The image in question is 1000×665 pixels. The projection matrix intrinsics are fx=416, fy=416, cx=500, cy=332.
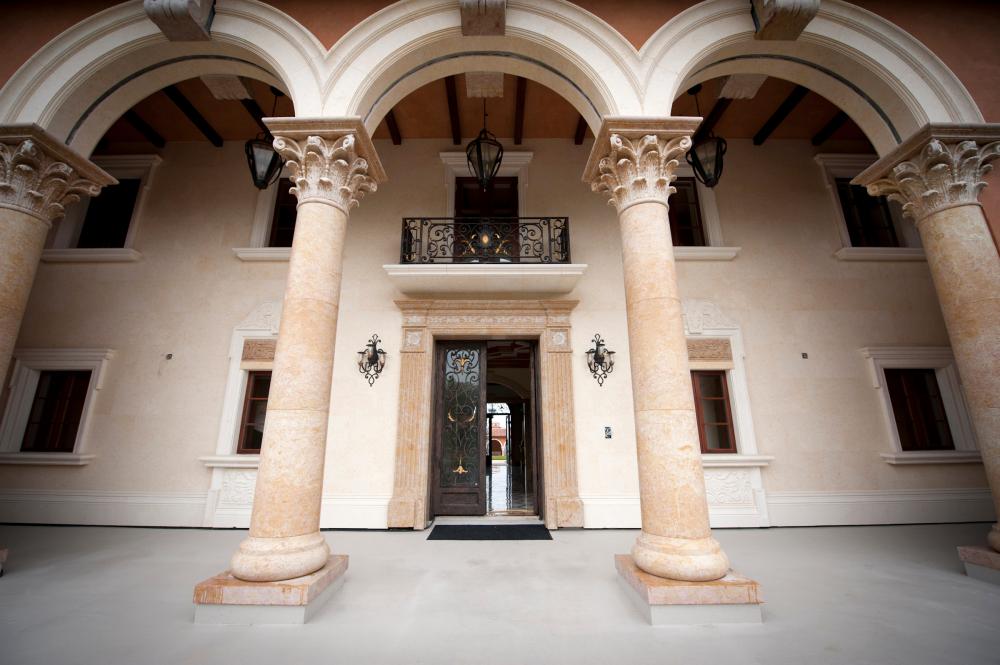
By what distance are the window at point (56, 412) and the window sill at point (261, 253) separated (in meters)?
2.96

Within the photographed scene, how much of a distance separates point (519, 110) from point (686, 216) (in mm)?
3500

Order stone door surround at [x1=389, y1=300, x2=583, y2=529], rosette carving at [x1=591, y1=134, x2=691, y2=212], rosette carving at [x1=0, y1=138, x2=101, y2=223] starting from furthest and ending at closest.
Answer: stone door surround at [x1=389, y1=300, x2=583, y2=529] → rosette carving at [x1=0, y1=138, x2=101, y2=223] → rosette carving at [x1=591, y1=134, x2=691, y2=212]

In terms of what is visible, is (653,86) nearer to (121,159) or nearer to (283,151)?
(283,151)

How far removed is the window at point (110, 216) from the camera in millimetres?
7277

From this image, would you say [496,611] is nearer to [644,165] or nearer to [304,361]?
[304,361]

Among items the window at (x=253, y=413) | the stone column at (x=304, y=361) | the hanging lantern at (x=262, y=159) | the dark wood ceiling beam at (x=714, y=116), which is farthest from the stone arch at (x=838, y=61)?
the window at (x=253, y=413)

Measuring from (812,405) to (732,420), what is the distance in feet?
4.02

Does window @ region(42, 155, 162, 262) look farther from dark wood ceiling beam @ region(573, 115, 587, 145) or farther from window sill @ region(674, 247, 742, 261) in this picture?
window sill @ region(674, 247, 742, 261)

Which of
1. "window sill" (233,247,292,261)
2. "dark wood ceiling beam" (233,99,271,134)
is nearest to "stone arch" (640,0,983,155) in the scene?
"window sill" (233,247,292,261)

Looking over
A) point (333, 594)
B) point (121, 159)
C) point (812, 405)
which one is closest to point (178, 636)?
point (333, 594)

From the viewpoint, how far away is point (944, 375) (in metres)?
6.41

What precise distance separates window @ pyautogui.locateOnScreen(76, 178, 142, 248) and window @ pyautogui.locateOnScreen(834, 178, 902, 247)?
12.5 m

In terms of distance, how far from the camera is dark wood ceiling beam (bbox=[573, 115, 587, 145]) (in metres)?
7.10

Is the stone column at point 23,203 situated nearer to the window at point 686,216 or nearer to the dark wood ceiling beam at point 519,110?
the dark wood ceiling beam at point 519,110
